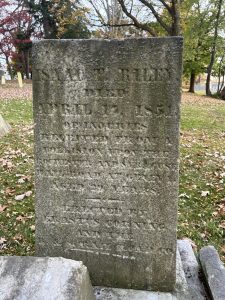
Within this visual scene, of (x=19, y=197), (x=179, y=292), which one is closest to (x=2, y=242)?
(x=19, y=197)

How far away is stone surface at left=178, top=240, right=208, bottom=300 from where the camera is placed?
10.8 ft

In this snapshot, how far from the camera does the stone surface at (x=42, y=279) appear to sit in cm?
238

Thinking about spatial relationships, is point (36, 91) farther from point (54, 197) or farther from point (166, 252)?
point (166, 252)

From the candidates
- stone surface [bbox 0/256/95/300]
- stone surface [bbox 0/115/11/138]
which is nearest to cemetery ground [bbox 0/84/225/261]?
stone surface [bbox 0/115/11/138]

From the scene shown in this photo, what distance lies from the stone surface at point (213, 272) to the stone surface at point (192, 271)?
0.32 ft

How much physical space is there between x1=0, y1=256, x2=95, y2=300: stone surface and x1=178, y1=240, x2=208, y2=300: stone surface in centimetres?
114

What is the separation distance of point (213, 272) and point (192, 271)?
1.05ft

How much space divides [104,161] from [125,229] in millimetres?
670

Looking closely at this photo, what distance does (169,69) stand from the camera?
283cm

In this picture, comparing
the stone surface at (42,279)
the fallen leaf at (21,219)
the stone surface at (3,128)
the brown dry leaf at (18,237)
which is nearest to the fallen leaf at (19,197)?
the fallen leaf at (21,219)

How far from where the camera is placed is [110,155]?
3096mm

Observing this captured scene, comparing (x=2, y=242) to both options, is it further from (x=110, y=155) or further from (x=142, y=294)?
(x=110, y=155)

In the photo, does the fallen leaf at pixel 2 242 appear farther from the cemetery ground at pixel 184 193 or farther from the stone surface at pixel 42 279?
the stone surface at pixel 42 279

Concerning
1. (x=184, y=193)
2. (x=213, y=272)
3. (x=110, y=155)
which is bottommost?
(x=184, y=193)
